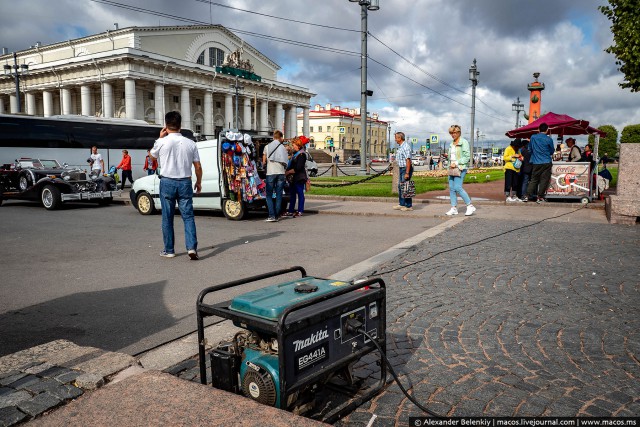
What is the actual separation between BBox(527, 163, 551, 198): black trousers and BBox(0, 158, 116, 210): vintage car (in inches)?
498

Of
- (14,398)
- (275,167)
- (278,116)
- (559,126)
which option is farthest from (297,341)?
(278,116)

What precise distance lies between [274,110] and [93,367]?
8481 cm

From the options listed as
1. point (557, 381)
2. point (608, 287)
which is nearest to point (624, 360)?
point (557, 381)

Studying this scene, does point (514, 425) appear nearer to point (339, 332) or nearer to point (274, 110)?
point (339, 332)

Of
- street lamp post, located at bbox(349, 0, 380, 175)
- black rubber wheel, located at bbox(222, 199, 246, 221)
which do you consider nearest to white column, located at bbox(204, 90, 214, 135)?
street lamp post, located at bbox(349, 0, 380, 175)

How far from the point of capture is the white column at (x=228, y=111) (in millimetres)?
73500

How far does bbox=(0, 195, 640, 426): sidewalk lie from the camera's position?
8.15 feet

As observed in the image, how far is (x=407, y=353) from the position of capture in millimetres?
3355

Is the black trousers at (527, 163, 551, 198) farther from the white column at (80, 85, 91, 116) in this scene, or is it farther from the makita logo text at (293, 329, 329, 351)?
the white column at (80, 85, 91, 116)

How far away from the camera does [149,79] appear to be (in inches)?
2270

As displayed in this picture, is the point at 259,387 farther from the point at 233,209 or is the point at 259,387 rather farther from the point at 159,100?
the point at 159,100

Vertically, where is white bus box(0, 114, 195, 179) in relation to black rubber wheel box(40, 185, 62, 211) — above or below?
above

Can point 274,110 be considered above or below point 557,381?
above

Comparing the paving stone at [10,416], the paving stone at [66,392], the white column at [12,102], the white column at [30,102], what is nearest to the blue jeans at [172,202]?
the paving stone at [66,392]
